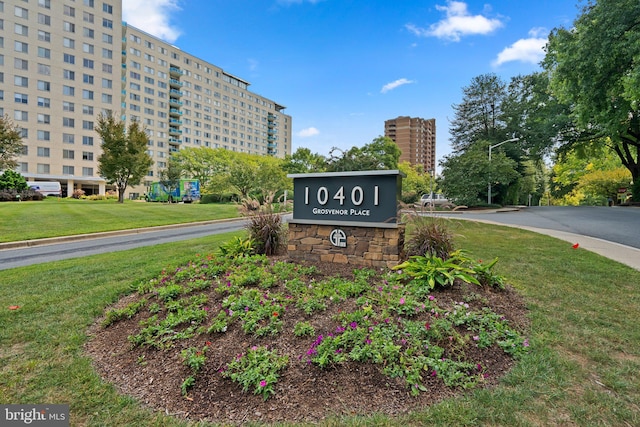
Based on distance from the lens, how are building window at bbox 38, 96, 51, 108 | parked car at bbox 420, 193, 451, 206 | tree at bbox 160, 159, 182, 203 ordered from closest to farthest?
parked car at bbox 420, 193, 451, 206 → tree at bbox 160, 159, 182, 203 → building window at bbox 38, 96, 51, 108

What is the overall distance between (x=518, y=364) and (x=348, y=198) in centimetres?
289

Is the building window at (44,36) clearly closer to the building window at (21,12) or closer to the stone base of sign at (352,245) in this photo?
the building window at (21,12)

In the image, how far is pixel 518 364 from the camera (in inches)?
103

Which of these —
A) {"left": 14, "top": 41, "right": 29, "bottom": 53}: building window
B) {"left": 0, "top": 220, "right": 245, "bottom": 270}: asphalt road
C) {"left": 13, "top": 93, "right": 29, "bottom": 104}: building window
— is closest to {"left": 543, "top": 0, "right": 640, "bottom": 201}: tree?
{"left": 0, "top": 220, "right": 245, "bottom": 270}: asphalt road

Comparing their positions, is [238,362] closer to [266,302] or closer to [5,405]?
[266,302]

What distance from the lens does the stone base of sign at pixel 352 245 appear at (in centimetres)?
454

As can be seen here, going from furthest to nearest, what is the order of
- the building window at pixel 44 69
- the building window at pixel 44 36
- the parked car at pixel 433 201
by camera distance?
the building window at pixel 44 69
the building window at pixel 44 36
the parked car at pixel 433 201

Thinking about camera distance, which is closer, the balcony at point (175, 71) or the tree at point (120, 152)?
the tree at point (120, 152)

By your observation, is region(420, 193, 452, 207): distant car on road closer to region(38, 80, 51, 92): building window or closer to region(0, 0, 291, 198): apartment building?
region(0, 0, 291, 198): apartment building

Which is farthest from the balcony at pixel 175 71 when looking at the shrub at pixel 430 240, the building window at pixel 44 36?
the shrub at pixel 430 240

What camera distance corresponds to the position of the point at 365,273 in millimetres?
4285

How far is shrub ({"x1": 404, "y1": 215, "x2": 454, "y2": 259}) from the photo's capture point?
4.64m

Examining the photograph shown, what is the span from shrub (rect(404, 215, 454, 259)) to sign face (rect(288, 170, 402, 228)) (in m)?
0.59

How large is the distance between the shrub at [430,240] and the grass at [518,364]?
3.73 ft
